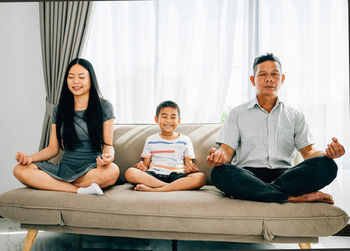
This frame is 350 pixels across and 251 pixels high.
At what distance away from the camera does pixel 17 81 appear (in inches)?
108

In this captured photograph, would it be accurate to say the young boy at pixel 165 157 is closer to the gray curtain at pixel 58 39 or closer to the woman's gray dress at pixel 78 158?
the woman's gray dress at pixel 78 158

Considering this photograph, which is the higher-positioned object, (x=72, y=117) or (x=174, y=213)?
(x=72, y=117)

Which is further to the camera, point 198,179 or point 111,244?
point 111,244

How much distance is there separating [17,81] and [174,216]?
2123mm

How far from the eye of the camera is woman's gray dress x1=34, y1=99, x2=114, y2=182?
1736 millimetres

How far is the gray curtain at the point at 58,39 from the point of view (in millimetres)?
2588

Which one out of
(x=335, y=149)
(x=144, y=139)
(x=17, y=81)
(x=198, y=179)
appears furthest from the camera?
(x=17, y=81)

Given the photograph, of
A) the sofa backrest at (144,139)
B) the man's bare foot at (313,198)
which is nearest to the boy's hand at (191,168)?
the sofa backrest at (144,139)

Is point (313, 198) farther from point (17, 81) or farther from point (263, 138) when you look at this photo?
point (17, 81)

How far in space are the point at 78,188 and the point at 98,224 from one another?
26 centimetres

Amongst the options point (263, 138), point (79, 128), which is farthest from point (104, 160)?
point (263, 138)

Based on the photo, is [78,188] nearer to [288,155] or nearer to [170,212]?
[170,212]

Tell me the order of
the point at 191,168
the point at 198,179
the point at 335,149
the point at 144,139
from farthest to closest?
the point at 144,139 < the point at 191,168 < the point at 198,179 < the point at 335,149

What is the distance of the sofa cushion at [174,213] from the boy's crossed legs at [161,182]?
10 cm
